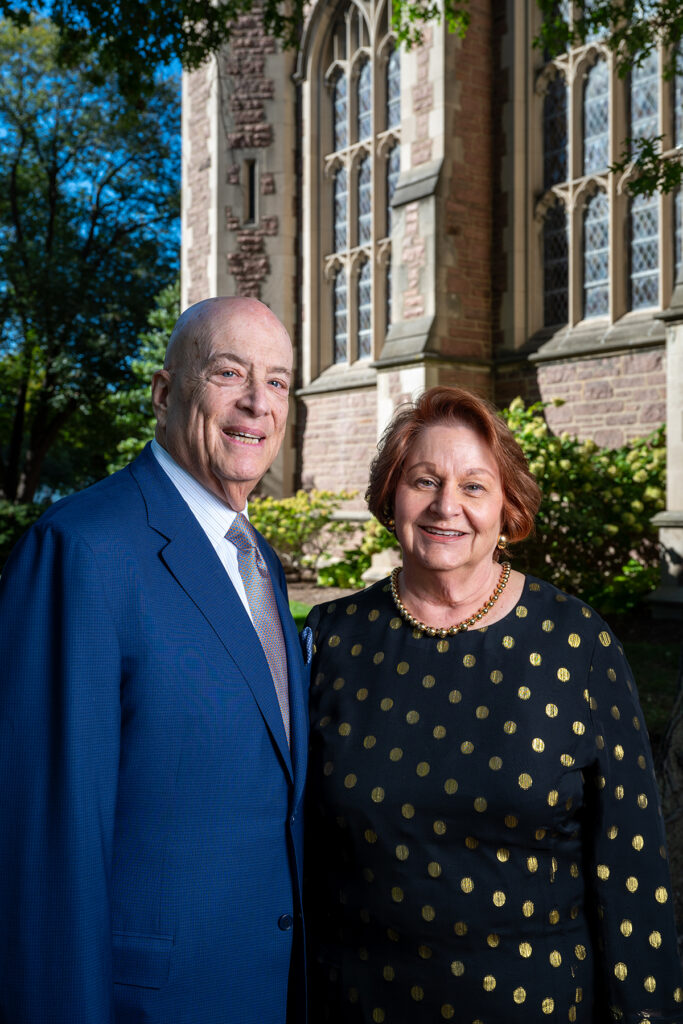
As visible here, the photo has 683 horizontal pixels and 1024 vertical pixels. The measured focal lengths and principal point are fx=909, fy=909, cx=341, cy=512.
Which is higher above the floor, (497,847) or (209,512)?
(209,512)

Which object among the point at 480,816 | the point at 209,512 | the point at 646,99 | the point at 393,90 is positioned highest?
the point at 393,90

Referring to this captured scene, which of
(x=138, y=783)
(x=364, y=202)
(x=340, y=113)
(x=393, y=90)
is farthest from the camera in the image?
(x=340, y=113)

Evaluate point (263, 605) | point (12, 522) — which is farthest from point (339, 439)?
point (263, 605)

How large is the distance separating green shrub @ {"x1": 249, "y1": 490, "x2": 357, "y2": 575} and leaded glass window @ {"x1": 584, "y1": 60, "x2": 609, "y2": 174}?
5.31 metres

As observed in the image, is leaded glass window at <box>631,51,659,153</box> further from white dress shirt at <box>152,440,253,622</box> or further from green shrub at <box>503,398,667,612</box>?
white dress shirt at <box>152,440,253,622</box>

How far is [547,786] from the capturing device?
1762 millimetres

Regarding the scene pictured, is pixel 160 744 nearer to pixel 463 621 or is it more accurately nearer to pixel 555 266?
pixel 463 621

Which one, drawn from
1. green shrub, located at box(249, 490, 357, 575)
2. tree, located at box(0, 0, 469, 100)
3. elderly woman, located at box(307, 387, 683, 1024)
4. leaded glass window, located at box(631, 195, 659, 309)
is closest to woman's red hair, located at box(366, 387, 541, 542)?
elderly woman, located at box(307, 387, 683, 1024)

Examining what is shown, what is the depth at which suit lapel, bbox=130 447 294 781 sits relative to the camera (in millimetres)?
1679

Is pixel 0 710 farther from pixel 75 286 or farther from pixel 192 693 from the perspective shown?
pixel 75 286

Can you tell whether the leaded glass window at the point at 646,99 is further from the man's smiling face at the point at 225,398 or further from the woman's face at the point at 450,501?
the man's smiling face at the point at 225,398

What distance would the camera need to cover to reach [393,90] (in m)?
13.0

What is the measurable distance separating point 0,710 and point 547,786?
40.0 inches

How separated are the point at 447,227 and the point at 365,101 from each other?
394 centimetres
